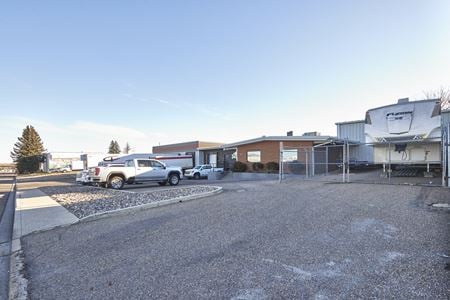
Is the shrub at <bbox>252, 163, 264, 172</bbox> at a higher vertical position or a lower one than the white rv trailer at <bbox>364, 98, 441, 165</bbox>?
lower

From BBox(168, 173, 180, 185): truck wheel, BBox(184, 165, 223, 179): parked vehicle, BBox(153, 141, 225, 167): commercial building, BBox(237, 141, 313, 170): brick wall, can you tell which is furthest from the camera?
BBox(153, 141, 225, 167): commercial building

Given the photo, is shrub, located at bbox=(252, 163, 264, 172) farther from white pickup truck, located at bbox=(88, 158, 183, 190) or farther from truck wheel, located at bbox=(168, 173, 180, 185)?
truck wheel, located at bbox=(168, 173, 180, 185)

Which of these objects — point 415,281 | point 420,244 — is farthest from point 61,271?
point 420,244

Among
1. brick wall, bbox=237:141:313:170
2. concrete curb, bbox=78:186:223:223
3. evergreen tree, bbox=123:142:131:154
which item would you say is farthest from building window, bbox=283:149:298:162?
evergreen tree, bbox=123:142:131:154

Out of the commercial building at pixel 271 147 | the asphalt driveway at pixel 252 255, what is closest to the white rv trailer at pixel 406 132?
the asphalt driveway at pixel 252 255

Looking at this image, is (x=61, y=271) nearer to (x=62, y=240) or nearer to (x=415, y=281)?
(x=62, y=240)

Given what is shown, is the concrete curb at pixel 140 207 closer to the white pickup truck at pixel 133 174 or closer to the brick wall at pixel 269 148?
the white pickup truck at pixel 133 174

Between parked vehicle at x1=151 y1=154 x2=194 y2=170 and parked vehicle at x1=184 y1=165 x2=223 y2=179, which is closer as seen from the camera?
parked vehicle at x1=184 y1=165 x2=223 y2=179

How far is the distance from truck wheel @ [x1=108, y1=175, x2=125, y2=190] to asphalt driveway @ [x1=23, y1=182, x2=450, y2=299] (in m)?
8.78

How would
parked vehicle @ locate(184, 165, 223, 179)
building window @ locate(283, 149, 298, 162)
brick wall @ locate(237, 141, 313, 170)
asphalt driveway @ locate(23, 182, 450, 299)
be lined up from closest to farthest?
1. asphalt driveway @ locate(23, 182, 450, 299)
2. building window @ locate(283, 149, 298, 162)
3. brick wall @ locate(237, 141, 313, 170)
4. parked vehicle @ locate(184, 165, 223, 179)

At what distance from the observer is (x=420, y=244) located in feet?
15.7

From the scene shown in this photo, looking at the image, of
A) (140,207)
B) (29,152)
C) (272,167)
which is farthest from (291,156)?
(29,152)

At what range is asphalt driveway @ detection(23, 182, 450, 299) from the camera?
3457mm

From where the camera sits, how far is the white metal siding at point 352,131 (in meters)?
24.9
